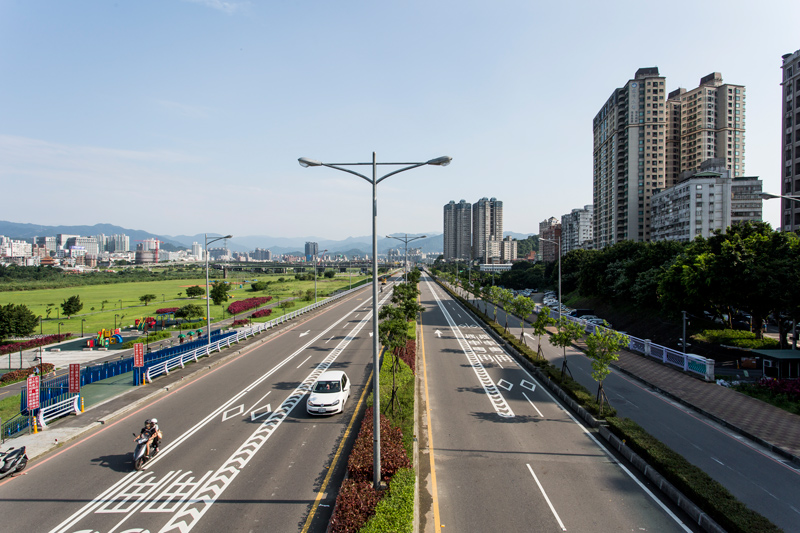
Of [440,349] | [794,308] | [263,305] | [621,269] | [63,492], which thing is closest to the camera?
[63,492]

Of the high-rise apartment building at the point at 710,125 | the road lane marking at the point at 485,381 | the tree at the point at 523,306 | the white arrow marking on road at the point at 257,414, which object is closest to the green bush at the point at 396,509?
the road lane marking at the point at 485,381

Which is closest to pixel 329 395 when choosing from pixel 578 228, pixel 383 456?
pixel 383 456

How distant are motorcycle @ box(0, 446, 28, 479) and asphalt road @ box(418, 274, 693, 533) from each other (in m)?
11.7

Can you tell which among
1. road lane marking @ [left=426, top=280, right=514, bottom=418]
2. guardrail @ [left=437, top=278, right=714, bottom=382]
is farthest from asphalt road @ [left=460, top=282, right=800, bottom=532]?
road lane marking @ [left=426, top=280, right=514, bottom=418]

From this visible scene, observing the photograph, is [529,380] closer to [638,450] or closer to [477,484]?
[638,450]

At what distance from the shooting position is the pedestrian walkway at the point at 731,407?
46.6 feet

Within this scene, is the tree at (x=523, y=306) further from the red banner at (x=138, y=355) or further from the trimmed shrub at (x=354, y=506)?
the red banner at (x=138, y=355)

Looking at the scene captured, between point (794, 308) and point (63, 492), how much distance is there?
32.2m

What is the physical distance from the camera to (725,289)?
26172 mm

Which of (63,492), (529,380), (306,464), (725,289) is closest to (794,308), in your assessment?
(725,289)

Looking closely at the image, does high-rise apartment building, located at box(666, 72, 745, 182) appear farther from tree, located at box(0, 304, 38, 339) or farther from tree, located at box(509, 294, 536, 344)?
tree, located at box(0, 304, 38, 339)

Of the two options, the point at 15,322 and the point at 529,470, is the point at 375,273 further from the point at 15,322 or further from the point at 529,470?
the point at 15,322

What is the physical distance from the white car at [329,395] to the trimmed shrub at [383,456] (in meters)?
3.54

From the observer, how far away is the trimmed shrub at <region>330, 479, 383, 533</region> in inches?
338
